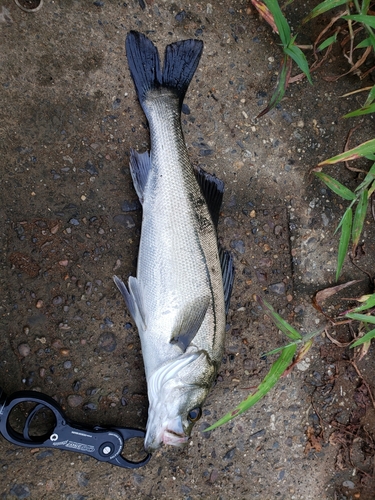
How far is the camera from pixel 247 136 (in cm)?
271

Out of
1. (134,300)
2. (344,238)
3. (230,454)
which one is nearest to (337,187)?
(344,238)

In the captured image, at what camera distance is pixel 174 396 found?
2.30 metres

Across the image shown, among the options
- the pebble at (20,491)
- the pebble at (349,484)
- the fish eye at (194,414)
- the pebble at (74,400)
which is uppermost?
the pebble at (74,400)

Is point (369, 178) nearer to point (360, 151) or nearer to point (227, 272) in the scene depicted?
point (360, 151)

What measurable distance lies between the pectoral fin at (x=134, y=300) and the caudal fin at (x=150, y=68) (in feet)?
3.31

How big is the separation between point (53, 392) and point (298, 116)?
90.5 inches

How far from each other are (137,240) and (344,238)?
49.7 inches

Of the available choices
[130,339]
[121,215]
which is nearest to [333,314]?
Result: [130,339]

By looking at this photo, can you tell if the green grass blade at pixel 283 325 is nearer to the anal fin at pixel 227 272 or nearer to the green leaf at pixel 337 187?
the anal fin at pixel 227 272

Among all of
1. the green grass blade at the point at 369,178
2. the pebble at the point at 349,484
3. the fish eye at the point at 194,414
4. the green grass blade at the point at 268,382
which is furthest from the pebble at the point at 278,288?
the pebble at the point at 349,484

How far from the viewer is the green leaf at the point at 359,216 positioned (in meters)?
2.63

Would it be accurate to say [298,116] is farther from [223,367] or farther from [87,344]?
[87,344]

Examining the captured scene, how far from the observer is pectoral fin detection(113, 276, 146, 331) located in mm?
2348

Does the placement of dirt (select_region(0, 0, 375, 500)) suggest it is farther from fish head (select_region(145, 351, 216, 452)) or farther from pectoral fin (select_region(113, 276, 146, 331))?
fish head (select_region(145, 351, 216, 452))
